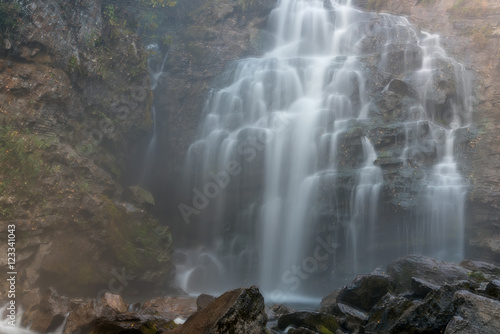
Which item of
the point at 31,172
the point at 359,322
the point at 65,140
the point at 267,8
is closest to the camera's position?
the point at 359,322

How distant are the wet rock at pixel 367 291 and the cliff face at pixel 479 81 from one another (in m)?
7.62

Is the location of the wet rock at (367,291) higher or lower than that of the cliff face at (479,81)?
lower

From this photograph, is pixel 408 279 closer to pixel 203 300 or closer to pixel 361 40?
pixel 203 300

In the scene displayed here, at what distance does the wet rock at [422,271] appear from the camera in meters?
8.98

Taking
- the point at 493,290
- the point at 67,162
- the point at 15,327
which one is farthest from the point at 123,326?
the point at 67,162

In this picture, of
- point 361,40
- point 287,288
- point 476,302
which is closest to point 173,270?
point 287,288

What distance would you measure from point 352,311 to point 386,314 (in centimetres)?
181

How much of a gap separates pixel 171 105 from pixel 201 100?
1.72 m

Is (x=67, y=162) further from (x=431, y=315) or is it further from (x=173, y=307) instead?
(x=431, y=315)

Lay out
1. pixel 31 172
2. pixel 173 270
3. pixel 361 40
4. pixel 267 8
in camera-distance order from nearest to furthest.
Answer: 1. pixel 31 172
2. pixel 173 270
3. pixel 361 40
4. pixel 267 8

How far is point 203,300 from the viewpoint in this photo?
382 inches

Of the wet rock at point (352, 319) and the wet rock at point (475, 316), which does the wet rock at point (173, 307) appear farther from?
the wet rock at point (475, 316)

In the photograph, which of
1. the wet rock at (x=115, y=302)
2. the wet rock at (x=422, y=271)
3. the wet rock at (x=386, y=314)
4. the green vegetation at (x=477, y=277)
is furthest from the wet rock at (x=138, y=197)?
the green vegetation at (x=477, y=277)

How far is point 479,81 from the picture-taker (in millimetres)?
17297
